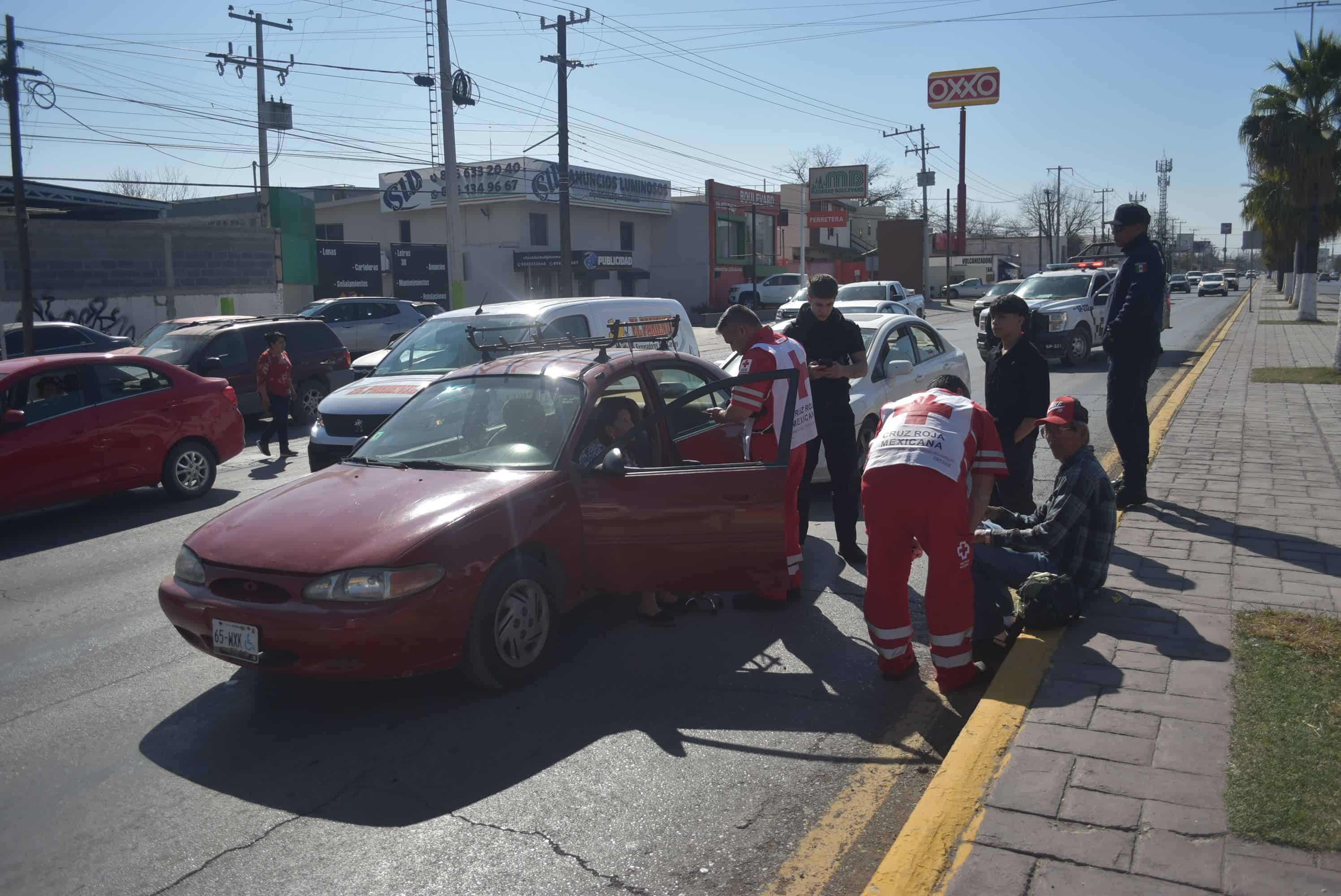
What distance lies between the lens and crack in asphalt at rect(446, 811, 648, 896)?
3.38 metres

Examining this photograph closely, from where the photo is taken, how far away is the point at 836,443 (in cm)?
698

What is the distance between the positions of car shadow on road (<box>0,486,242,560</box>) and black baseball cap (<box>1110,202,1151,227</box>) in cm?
824

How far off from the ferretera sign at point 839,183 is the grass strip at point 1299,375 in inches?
2034

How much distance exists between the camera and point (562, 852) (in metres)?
3.60

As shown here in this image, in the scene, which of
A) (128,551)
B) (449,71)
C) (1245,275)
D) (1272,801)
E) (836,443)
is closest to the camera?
(1272,801)

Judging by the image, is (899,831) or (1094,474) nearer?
(899,831)

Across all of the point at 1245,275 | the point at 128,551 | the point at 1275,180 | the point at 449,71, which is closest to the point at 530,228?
the point at 449,71

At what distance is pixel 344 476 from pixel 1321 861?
14.8 feet

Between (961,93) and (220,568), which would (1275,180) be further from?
(220,568)

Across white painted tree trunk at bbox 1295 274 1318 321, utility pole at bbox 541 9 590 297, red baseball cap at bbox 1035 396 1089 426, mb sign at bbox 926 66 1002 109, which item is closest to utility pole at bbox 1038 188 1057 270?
mb sign at bbox 926 66 1002 109

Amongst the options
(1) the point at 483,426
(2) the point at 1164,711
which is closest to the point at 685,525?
(1) the point at 483,426

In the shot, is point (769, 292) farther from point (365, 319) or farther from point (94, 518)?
point (94, 518)

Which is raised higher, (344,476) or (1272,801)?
(344,476)

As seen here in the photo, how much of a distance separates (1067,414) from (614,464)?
240 centimetres
